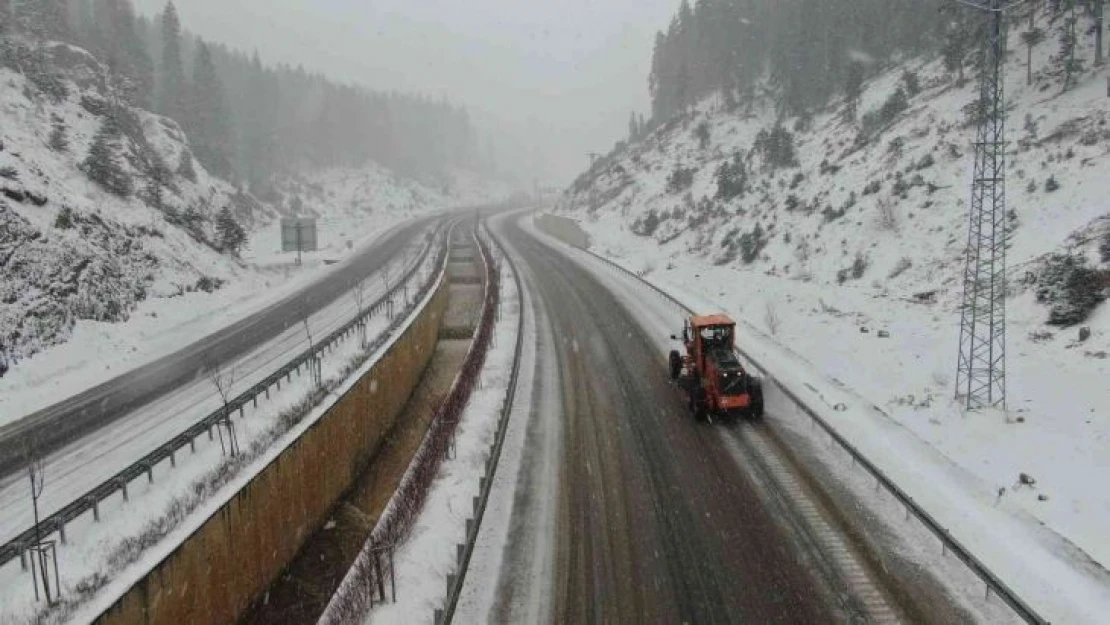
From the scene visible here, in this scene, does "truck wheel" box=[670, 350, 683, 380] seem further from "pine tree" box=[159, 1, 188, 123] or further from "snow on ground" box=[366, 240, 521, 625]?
"pine tree" box=[159, 1, 188, 123]

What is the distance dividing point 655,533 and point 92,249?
98.3ft

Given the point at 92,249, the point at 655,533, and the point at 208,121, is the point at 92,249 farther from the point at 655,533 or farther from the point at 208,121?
the point at 208,121

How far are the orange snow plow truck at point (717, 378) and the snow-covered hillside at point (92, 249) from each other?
64.4 feet

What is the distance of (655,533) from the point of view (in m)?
12.8

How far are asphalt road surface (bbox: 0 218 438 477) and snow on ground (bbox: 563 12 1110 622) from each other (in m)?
20.0

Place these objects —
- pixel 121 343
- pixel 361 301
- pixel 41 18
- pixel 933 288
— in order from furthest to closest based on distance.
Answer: pixel 41 18
pixel 361 301
pixel 121 343
pixel 933 288

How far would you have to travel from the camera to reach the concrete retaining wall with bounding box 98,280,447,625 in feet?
30.7

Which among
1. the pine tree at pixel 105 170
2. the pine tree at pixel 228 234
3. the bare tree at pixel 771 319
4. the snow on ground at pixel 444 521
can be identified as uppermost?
the pine tree at pixel 105 170

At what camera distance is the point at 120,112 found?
2122 inches

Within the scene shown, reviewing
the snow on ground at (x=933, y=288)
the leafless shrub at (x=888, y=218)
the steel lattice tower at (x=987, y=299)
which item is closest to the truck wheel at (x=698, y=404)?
the snow on ground at (x=933, y=288)

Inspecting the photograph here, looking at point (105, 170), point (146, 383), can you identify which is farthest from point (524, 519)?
point (105, 170)

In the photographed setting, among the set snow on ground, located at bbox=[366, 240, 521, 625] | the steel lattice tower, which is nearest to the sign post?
snow on ground, located at bbox=[366, 240, 521, 625]

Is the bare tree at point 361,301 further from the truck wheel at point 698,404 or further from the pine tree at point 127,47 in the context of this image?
the pine tree at point 127,47

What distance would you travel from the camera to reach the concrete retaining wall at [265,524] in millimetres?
9344
